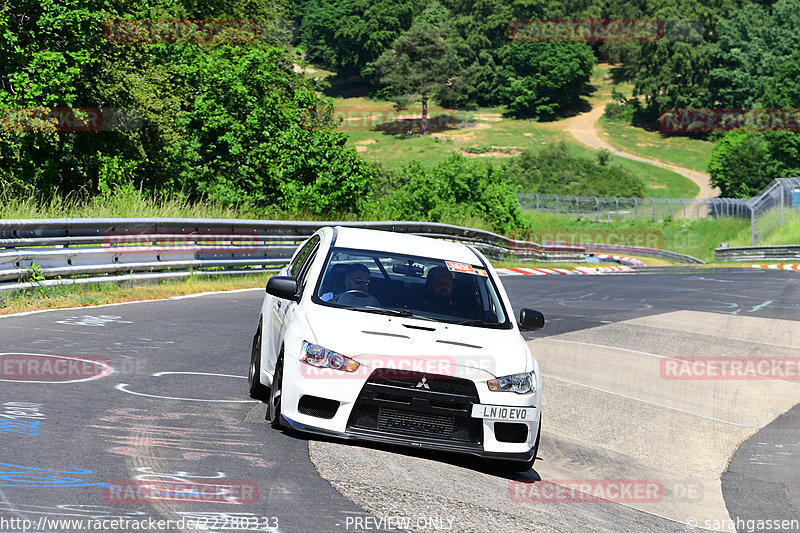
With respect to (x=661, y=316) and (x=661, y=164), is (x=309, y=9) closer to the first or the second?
(x=661, y=164)

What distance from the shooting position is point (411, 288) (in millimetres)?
8125

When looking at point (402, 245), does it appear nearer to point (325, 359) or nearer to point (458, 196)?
point (325, 359)

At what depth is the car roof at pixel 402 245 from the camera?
846cm

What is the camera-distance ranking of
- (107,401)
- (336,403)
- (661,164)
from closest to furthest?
1. (336,403)
2. (107,401)
3. (661,164)

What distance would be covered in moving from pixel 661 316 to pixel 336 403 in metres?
A: 12.3

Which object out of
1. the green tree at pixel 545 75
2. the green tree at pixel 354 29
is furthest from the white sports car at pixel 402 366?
the green tree at pixel 354 29

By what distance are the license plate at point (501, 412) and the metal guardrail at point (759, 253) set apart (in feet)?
153

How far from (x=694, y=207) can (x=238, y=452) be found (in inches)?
2845

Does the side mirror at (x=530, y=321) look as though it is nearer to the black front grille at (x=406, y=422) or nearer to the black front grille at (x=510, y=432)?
the black front grille at (x=510, y=432)

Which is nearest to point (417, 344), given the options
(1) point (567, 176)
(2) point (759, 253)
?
(2) point (759, 253)

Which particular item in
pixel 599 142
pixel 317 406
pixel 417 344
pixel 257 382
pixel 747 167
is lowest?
pixel 599 142

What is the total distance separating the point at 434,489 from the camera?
6.23m

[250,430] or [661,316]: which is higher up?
[250,430]

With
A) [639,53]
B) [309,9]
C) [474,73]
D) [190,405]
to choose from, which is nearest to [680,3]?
[639,53]
